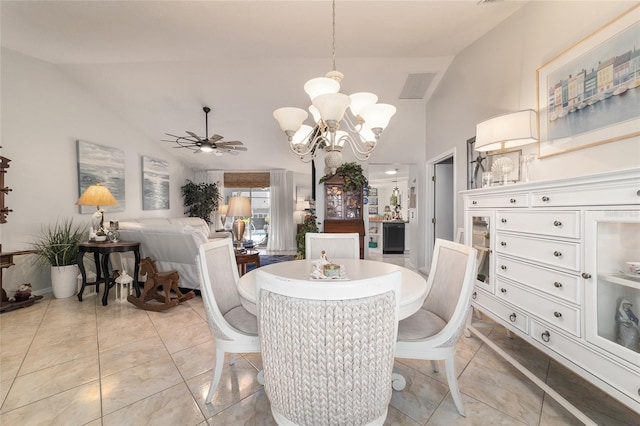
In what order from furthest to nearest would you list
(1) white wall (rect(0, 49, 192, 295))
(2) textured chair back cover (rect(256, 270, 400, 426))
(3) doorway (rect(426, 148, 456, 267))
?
(3) doorway (rect(426, 148, 456, 267)), (1) white wall (rect(0, 49, 192, 295)), (2) textured chair back cover (rect(256, 270, 400, 426))

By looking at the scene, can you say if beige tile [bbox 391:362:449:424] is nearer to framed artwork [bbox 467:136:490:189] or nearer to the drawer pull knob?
the drawer pull knob

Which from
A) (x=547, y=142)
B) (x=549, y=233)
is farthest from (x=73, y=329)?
(x=547, y=142)

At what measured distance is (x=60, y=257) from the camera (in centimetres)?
314

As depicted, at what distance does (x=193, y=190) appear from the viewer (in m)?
→ 6.48

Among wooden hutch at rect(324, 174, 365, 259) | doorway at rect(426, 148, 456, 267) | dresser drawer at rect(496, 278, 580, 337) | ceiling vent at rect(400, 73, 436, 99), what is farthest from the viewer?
wooden hutch at rect(324, 174, 365, 259)

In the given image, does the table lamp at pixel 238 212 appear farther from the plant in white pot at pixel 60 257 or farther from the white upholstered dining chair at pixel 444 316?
the white upholstered dining chair at pixel 444 316

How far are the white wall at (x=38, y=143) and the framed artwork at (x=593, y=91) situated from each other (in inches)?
217

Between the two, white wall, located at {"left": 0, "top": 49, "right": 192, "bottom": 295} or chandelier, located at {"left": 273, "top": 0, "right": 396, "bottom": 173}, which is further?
white wall, located at {"left": 0, "top": 49, "right": 192, "bottom": 295}

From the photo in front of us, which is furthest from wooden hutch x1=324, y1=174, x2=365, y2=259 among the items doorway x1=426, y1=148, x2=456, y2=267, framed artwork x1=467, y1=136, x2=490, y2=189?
framed artwork x1=467, y1=136, x2=490, y2=189

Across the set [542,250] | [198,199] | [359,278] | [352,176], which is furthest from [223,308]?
[198,199]

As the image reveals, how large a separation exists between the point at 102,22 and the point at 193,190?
4.46 m

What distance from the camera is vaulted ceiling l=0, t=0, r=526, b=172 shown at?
2.16 meters

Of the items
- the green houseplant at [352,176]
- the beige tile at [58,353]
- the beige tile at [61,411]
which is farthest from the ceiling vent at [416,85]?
the beige tile at [58,353]

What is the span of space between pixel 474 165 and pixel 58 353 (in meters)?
4.16
